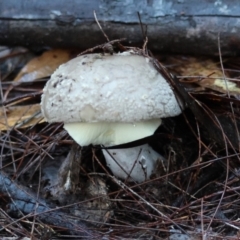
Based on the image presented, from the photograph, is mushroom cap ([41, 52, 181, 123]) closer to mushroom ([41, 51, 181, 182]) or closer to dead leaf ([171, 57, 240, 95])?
mushroom ([41, 51, 181, 182])

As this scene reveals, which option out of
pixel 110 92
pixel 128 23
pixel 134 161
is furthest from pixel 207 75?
pixel 110 92

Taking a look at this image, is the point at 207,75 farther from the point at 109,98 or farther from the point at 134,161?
the point at 109,98

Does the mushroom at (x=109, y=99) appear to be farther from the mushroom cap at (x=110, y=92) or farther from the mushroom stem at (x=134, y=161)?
the mushroom stem at (x=134, y=161)

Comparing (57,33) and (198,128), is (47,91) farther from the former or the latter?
(57,33)

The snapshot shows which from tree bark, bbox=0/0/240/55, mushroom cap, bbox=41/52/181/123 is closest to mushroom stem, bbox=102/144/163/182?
mushroom cap, bbox=41/52/181/123

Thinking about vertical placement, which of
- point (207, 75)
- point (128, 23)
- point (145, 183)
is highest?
point (128, 23)

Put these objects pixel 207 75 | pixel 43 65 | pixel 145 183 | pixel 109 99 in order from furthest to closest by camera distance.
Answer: pixel 43 65, pixel 207 75, pixel 145 183, pixel 109 99

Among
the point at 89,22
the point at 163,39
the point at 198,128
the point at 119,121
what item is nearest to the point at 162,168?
the point at 198,128
